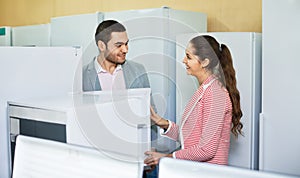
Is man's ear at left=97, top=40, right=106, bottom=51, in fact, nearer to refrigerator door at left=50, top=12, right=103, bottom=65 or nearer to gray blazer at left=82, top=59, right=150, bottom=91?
gray blazer at left=82, top=59, right=150, bottom=91

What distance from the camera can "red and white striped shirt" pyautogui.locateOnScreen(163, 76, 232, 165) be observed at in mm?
1609

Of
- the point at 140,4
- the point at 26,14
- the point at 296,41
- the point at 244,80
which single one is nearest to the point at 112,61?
the point at 244,80

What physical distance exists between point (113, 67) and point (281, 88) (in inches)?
37.7

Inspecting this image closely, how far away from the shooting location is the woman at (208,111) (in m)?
1.62

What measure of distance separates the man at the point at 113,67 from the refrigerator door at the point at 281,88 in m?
0.71

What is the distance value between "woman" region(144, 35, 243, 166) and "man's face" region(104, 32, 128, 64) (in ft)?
1.14

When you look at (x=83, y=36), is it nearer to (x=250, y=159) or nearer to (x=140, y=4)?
(x=140, y=4)

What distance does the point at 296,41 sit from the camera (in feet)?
7.11

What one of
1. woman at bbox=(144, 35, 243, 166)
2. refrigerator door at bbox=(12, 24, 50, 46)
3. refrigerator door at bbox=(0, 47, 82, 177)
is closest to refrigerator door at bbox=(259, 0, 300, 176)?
woman at bbox=(144, 35, 243, 166)

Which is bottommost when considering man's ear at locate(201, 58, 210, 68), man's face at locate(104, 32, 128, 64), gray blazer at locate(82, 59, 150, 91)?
gray blazer at locate(82, 59, 150, 91)

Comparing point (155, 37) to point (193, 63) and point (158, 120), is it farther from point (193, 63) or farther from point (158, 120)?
point (158, 120)

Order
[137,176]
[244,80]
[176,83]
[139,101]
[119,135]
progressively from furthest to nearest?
[176,83], [244,80], [139,101], [119,135], [137,176]

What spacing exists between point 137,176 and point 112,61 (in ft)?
4.27

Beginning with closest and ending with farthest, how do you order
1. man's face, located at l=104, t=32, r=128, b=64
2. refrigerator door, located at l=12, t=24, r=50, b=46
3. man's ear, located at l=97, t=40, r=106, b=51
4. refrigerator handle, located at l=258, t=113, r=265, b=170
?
man's face, located at l=104, t=32, r=128, b=64 < man's ear, located at l=97, t=40, r=106, b=51 < refrigerator handle, located at l=258, t=113, r=265, b=170 < refrigerator door, located at l=12, t=24, r=50, b=46
